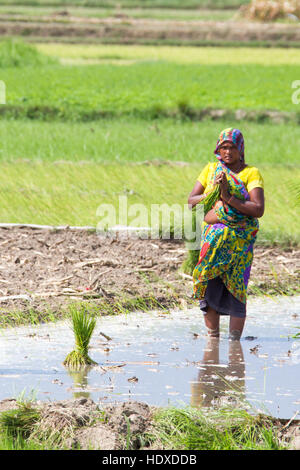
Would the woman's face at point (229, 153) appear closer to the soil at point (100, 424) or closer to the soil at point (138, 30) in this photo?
the soil at point (100, 424)

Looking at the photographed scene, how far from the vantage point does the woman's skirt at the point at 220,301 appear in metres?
6.49

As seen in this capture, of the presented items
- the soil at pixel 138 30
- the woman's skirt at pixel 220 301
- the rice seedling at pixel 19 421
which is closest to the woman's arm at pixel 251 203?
the woman's skirt at pixel 220 301

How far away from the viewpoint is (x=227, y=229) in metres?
6.38

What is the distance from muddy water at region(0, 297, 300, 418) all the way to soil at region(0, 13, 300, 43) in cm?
2799

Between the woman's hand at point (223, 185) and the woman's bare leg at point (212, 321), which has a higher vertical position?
the woman's hand at point (223, 185)

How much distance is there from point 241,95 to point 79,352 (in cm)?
1520

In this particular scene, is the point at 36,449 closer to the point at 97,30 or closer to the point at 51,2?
the point at 97,30

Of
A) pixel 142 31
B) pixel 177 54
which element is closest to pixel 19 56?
pixel 177 54

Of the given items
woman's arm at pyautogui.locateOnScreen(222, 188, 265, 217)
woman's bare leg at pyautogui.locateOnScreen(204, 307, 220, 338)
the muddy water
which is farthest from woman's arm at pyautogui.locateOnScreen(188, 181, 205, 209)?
the muddy water

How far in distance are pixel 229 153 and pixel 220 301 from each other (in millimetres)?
1030

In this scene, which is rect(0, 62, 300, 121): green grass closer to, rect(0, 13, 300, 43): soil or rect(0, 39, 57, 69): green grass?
rect(0, 39, 57, 69): green grass

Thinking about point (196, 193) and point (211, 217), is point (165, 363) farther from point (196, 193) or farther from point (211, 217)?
point (196, 193)

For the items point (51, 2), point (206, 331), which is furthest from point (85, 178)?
point (51, 2)

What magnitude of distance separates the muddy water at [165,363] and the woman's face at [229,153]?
122 cm
